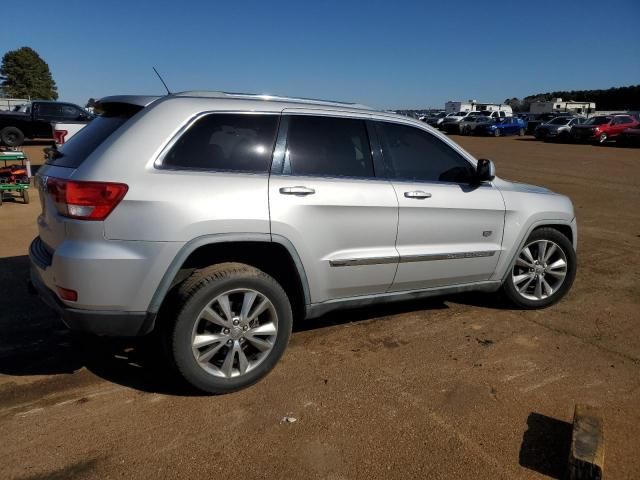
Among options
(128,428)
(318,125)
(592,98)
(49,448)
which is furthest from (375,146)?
(592,98)

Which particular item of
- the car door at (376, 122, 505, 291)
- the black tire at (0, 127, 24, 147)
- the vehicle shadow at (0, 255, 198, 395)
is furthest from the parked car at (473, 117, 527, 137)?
the vehicle shadow at (0, 255, 198, 395)

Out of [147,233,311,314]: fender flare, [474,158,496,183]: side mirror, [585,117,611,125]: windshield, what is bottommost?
[147,233,311,314]: fender flare

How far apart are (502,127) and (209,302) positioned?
1544 inches

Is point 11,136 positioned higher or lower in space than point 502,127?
higher

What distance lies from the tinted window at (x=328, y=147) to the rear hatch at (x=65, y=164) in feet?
3.26

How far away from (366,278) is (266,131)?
1219mm

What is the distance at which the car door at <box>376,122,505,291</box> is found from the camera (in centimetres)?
381

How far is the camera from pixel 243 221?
309 centimetres

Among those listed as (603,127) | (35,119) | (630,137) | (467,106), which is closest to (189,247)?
(35,119)

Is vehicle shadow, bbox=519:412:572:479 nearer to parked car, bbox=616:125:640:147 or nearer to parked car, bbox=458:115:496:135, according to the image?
parked car, bbox=616:125:640:147

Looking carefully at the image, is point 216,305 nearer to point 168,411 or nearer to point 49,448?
point 168,411

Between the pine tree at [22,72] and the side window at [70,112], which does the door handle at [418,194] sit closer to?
the side window at [70,112]

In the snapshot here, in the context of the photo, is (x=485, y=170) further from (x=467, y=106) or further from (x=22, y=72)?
(x=22, y=72)

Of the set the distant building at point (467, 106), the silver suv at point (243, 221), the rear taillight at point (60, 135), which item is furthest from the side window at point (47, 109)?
the distant building at point (467, 106)
